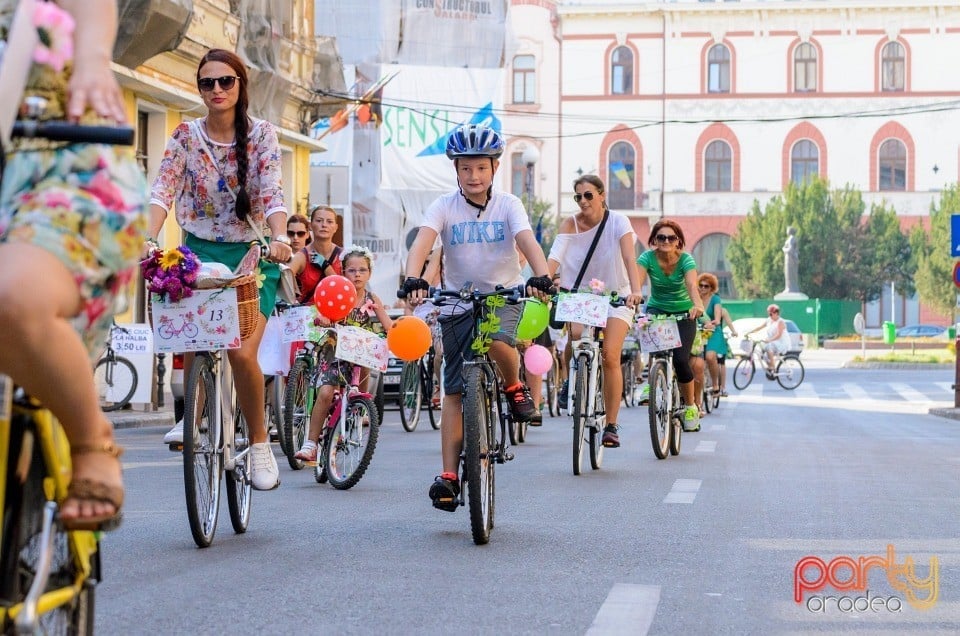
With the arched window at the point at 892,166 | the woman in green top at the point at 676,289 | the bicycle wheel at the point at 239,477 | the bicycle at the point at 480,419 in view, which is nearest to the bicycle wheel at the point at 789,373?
the woman in green top at the point at 676,289

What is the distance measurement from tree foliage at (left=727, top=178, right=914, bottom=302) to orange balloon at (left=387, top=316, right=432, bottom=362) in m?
61.0

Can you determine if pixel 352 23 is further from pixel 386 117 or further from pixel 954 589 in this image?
pixel 954 589

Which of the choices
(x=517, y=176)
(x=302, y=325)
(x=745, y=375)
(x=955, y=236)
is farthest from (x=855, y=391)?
(x=517, y=176)

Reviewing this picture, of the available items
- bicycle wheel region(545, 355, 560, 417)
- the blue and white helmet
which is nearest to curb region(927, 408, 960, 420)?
bicycle wheel region(545, 355, 560, 417)

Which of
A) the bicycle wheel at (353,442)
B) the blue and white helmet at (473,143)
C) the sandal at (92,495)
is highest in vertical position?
the blue and white helmet at (473,143)

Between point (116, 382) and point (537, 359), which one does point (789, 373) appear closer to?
point (116, 382)

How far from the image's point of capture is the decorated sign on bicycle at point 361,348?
33.5 feet

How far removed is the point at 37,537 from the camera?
3.24 m

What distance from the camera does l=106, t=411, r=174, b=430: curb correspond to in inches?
652

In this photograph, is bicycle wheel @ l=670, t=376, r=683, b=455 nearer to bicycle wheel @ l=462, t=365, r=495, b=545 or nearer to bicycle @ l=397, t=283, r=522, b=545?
bicycle @ l=397, t=283, r=522, b=545

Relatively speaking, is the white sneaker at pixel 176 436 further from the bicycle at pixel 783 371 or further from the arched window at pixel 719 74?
the arched window at pixel 719 74

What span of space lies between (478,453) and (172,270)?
152 centimetres

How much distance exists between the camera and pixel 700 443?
14.5 metres

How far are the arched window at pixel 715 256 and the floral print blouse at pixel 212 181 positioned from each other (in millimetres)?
70639
